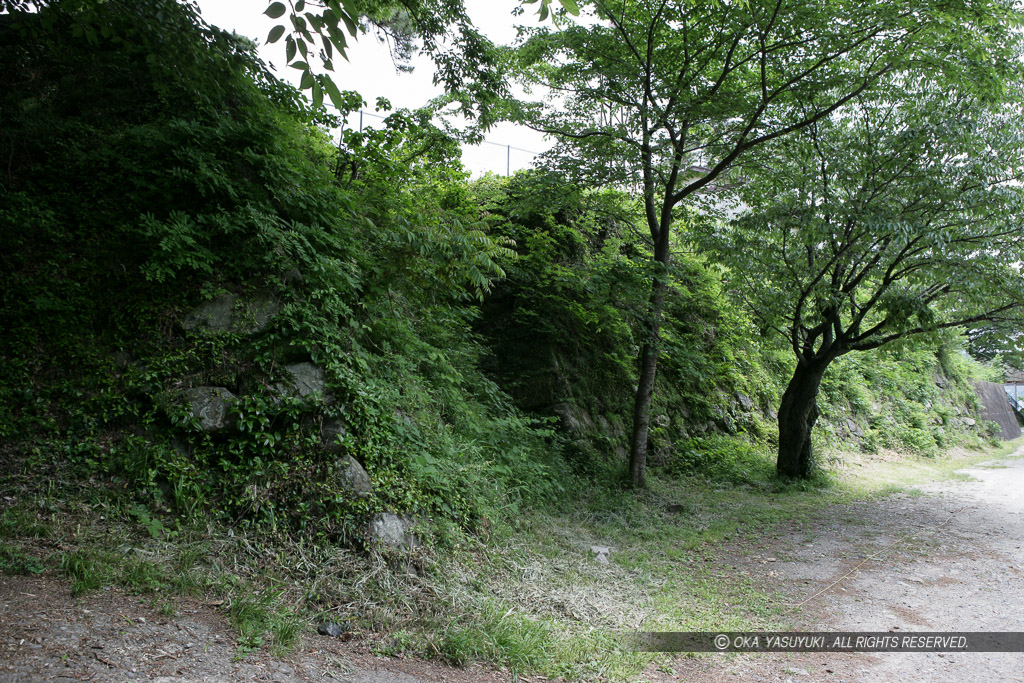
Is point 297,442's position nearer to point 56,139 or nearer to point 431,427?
point 431,427

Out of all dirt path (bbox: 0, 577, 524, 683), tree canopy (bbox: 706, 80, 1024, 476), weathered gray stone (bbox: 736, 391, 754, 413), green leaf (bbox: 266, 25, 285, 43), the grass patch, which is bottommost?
dirt path (bbox: 0, 577, 524, 683)

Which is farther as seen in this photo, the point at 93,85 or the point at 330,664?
the point at 93,85

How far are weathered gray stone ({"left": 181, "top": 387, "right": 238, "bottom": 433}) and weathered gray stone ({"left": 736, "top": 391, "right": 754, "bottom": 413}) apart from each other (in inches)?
468

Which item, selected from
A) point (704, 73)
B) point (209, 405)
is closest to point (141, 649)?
point (209, 405)

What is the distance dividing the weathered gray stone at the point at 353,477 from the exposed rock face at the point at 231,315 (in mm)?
1621

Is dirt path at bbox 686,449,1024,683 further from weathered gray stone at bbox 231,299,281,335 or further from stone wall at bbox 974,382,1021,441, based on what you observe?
stone wall at bbox 974,382,1021,441

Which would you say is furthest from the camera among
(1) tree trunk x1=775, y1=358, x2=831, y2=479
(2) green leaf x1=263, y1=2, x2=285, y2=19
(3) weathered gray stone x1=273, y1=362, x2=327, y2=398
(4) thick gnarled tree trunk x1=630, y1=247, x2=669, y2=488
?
(1) tree trunk x1=775, y1=358, x2=831, y2=479

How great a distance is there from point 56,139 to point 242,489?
14.3ft

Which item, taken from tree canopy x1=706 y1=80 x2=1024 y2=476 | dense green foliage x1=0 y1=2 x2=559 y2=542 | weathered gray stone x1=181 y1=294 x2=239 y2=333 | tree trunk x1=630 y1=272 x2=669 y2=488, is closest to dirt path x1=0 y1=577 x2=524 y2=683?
dense green foliage x1=0 y1=2 x2=559 y2=542

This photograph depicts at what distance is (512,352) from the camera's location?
1094 centimetres

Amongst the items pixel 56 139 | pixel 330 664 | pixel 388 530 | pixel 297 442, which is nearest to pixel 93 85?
pixel 56 139

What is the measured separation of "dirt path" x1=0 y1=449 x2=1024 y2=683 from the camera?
2.98m

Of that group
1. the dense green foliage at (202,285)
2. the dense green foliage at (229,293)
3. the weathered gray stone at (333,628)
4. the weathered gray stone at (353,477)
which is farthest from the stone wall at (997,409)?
the weathered gray stone at (333,628)

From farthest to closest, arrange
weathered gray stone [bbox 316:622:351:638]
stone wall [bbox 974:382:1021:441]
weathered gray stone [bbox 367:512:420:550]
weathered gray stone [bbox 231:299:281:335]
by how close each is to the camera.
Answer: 1. stone wall [bbox 974:382:1021:441]
2. weathered gray stone [bbox 231:299:281:335]
3. weathered gray stone [bbox 367:512:420:550]
4. weathered gray stone [bbox 316:622:351:638]
